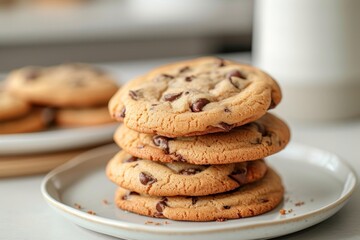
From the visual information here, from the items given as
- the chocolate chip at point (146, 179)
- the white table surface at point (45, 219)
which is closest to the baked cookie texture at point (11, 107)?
the white table surface at point (45, 219)

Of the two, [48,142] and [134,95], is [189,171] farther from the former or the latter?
[48,142]

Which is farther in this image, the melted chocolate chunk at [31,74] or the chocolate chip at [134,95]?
the melted chocolate chunk at [31,74]

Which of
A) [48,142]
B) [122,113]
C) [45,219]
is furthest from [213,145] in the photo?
[48,142]

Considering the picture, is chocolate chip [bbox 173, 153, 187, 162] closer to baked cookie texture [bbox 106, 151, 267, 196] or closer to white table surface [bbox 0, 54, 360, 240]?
baked cookie texture [bbox 106, 151, 267, 196]

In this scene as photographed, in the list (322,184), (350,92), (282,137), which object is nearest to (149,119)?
(282,137)

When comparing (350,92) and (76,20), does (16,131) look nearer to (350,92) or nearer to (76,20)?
(350,92)

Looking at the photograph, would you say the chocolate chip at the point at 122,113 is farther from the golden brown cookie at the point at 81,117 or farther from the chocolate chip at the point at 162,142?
the golden brown cookie at the point at 81,117
